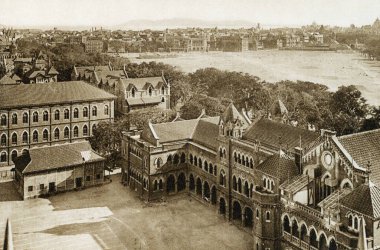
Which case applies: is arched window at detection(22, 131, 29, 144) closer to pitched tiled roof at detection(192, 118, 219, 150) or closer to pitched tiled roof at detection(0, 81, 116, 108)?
pitched tiled roof at detection(0, 81, 116, 108)

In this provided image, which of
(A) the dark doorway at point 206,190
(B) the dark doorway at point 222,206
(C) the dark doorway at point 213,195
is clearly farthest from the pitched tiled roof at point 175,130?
(B) the dark doorway at point 222,206

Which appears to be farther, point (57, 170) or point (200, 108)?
point (200, 108)

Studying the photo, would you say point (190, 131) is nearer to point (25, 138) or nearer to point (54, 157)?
point (54, 157)

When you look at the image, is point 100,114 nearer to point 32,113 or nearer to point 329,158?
point 32,113

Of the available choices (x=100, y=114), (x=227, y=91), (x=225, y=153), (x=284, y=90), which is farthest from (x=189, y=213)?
(x=227, y=91)

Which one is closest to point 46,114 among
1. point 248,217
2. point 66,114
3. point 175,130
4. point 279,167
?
point 66,114
